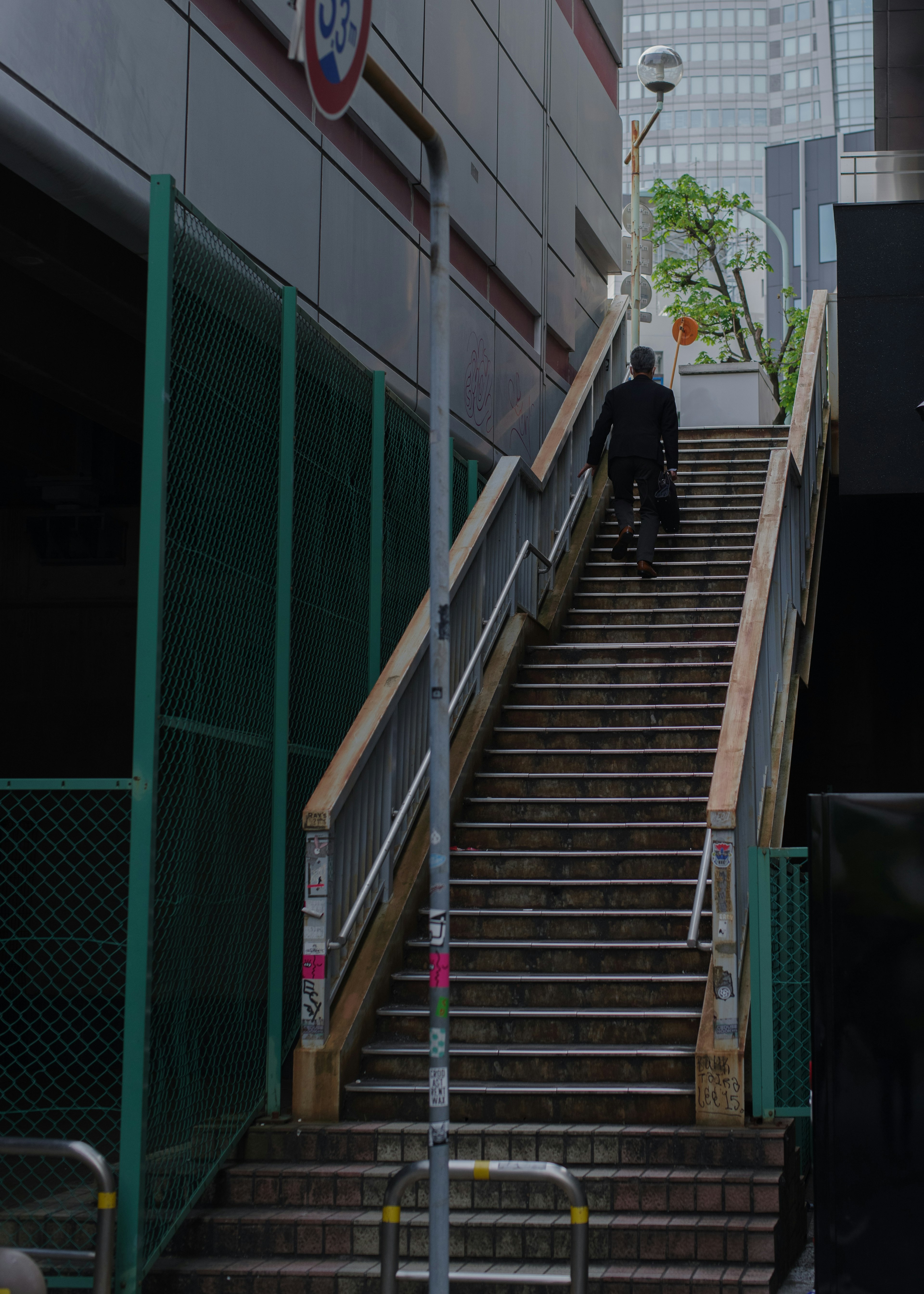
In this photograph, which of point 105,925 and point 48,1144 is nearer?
point 48,1144

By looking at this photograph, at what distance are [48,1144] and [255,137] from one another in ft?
18.2

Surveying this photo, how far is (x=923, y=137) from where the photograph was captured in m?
19.8

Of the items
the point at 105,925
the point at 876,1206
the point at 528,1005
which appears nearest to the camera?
the point at 876,1206

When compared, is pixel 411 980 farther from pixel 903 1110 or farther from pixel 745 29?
→ pixel 745 29

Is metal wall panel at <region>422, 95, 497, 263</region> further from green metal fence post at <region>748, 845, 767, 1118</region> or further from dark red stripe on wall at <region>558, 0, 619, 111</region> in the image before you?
green metal fence post at <region>748, 845, 767, 1118</region>

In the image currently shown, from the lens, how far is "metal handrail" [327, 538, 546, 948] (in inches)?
287

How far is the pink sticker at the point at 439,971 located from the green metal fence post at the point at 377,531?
15.5 ft

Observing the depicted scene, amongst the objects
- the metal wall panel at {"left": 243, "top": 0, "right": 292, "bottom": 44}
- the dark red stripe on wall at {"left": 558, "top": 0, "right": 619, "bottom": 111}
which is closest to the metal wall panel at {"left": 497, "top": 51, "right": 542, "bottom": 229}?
the dark red stripe on wall at {"left": 558, "top": 0, "right": 619, "bottom": 111}

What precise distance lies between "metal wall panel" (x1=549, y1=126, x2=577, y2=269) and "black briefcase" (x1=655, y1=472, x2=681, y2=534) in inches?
156

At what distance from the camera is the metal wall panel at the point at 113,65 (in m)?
6.24

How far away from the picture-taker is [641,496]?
38.9 ft

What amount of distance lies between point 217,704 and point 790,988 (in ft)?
9.56

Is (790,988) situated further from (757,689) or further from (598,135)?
(598,135)

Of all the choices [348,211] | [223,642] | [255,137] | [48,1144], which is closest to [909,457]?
[348,211]
